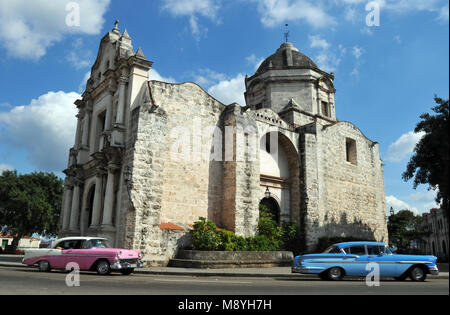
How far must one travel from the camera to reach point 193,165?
57.5ft

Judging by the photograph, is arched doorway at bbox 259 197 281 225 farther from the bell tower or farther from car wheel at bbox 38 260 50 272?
car wheel at bbox 38 260 50 272

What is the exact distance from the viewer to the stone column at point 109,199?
1639 centimetres

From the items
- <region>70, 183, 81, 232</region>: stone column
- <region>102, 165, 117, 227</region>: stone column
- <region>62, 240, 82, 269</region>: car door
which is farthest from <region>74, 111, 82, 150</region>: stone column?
<region>62, 240, 82, 269</region>: car door

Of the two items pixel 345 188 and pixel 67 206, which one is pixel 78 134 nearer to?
pixel 67 206

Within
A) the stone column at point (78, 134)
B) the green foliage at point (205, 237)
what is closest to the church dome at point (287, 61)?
the stone column at point (78, 134)

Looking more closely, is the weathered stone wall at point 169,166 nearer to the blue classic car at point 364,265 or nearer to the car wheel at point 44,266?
the car wheel at point 44,266

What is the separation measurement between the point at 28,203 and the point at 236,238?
22988 millimetres

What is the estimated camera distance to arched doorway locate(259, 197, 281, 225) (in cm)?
2006

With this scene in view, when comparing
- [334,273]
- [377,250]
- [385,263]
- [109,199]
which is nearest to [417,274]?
[385,263]

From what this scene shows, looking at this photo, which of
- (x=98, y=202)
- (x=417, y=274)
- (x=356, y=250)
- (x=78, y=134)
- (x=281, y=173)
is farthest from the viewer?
(x=78, y=134)
